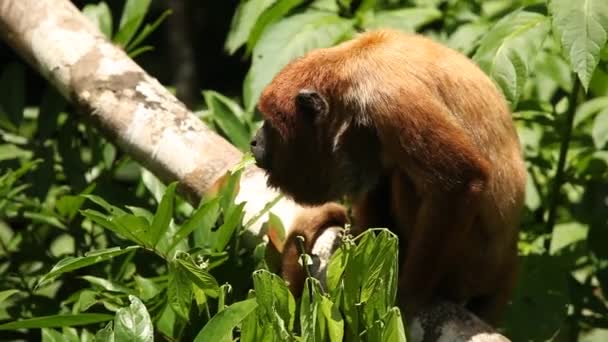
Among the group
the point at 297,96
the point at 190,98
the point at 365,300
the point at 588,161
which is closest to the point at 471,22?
the point at 588,161

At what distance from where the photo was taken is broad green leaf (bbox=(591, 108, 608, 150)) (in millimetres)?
4762

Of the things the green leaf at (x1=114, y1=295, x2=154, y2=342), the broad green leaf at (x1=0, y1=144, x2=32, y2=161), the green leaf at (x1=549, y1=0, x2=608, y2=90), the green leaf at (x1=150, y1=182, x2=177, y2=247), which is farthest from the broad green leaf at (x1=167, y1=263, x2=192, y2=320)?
the broad green leaf at (x1=0, y1=144, x2=32, y2=161)

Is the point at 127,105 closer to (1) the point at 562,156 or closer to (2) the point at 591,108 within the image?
(1) the point at 562,156

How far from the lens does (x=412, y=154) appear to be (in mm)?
4168

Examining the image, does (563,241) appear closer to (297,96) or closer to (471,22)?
(471,22)

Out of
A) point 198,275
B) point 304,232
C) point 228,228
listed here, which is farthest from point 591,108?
point 198,275

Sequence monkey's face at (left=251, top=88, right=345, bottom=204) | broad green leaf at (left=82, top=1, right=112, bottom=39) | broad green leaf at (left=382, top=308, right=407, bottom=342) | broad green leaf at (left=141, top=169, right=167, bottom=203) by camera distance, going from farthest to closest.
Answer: broad green leaf at (left=82, top=1, right=112, bottom=39) < broad green leaf at (left=141, top=169, right=167, bottom=203) < monkey's face at (left=251, top=88, right=345, bottom=204) < broad green leaf at (left=382, top=308, right=407, bottom=342)

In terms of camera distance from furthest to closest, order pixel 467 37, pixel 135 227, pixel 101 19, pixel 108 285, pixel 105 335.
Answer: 1. pixel 101 19
2. pixel 467 37
3. pixel 108 285
4. pixel 135 227
5. pixel 105 335

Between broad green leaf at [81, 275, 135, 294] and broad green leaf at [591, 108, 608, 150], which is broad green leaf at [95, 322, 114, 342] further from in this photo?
broad green leaf at [591, 108, 608, 150]

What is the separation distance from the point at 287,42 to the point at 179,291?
1.56 meters

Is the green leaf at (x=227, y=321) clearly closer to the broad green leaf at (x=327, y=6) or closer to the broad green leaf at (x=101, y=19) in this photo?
the broad green leaf at (x=327, y=6)

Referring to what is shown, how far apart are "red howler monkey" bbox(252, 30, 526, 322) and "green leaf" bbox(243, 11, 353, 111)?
0.23 metres

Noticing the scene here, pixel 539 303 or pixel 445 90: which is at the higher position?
pixel 445 90

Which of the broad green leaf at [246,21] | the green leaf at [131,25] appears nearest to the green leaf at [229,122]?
the broad green leaf at [246,21]
